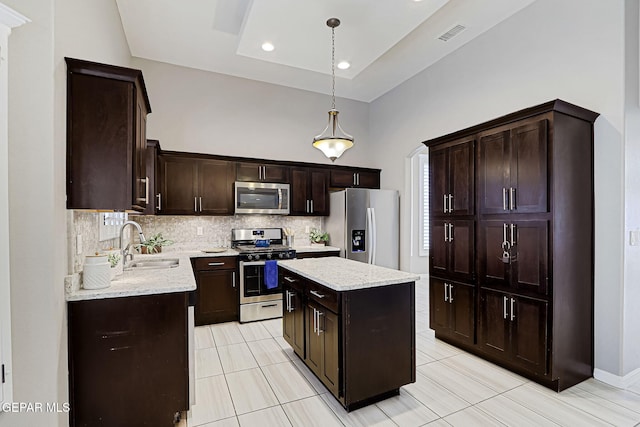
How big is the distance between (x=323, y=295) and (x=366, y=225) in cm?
265

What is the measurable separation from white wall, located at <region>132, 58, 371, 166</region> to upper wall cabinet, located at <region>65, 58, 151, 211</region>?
106 inches

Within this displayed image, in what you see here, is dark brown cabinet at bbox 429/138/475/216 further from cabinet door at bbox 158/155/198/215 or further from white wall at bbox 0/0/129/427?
white wall at bbox 0/0/129/427

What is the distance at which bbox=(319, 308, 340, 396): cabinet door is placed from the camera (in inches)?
90.0

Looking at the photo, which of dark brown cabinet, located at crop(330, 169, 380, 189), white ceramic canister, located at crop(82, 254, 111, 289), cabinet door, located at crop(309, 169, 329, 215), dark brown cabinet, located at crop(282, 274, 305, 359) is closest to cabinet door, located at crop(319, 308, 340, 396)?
dark brown cabinet, located at crop(282, 274, 305, 359)

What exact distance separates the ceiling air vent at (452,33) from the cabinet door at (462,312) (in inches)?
112

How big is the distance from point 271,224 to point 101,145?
10.8 ft

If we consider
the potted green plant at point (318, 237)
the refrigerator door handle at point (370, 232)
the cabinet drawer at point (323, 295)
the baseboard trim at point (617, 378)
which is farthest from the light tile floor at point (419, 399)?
the potted green plant at point (318, 237)

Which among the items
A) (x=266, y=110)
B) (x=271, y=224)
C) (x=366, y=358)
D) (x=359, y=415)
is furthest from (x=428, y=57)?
(x=359, y=415)

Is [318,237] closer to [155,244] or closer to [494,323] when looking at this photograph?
[155,244]

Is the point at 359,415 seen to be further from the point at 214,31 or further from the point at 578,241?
the point at 214,31

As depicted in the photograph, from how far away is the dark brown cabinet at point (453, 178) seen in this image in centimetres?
322

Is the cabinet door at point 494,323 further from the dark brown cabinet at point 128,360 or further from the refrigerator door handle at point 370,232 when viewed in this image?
the dark brown cabinet at point 128,360

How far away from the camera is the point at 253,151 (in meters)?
5.05

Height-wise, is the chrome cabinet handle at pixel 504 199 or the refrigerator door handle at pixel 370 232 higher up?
the chrome cabinet handle at pixel 504 199
